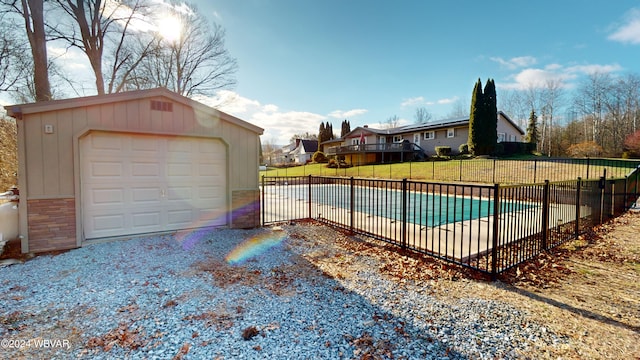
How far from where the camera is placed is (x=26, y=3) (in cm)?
991

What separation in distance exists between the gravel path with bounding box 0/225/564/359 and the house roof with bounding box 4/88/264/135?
9.10 ft

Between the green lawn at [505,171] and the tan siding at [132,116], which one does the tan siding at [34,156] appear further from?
the green lawn at [505,171]

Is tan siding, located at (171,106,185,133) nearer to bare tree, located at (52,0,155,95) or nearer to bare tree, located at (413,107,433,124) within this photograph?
bare tree, located at (52,0,155,95)

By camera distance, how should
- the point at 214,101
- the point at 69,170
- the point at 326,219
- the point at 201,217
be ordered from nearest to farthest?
the point at 69,170, the point at 201,217, the point at 326,219, the point at 214,101

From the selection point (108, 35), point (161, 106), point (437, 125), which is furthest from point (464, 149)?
point (108, 35)

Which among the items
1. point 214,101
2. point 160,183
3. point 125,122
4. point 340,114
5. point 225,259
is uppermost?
point 340,114

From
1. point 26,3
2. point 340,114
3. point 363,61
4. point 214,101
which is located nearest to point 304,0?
point 363,61

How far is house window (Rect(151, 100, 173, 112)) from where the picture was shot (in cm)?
612

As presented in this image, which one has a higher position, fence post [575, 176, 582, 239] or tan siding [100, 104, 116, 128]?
tan siding [100, 104, 116, 128]

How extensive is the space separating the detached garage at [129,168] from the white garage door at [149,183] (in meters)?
0.02

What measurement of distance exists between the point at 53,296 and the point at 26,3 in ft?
41.5

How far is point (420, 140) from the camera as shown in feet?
101

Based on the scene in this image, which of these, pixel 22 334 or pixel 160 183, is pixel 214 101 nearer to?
pixel 160 183

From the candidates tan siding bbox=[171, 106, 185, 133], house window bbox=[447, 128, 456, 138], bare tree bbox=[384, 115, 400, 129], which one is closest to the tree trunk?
tan siding bbox=[171, 106, 185, 133]
